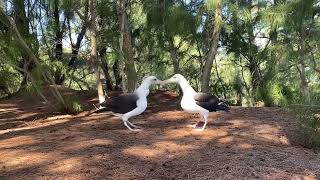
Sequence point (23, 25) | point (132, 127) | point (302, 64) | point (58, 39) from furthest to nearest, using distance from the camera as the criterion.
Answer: point (58, 39), point (23, 25), point (302, 64), point (132, 127)

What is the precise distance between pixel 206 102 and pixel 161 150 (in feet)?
3.63

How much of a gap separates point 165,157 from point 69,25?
7.22 metres

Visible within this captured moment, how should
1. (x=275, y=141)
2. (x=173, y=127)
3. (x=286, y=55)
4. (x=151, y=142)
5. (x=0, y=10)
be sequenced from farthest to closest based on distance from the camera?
(x=286, y=55) → (x=0, y=10) → (x=173, y=127) → (x=275, y=141) → (x=151, y=142)

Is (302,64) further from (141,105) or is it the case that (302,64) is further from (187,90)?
(141,105)

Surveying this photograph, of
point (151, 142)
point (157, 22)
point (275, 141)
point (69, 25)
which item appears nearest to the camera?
point (151, 142)

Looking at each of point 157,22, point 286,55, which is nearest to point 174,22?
point 157,22

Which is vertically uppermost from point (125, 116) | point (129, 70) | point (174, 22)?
point (174, 22)

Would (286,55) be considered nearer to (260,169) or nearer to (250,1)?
(250,1)

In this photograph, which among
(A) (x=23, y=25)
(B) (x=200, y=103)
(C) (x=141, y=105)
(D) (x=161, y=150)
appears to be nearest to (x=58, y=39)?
(A) (x=23, y=25)

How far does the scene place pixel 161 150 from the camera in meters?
4.78

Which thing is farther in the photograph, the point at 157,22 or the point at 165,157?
the point at 157,22

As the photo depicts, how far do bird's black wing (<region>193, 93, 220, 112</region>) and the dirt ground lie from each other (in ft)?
0.97

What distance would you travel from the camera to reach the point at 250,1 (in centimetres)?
971

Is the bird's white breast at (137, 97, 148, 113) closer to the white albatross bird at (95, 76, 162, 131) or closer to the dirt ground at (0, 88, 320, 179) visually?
the white albatross bird at (95, 76, 162, 131)
